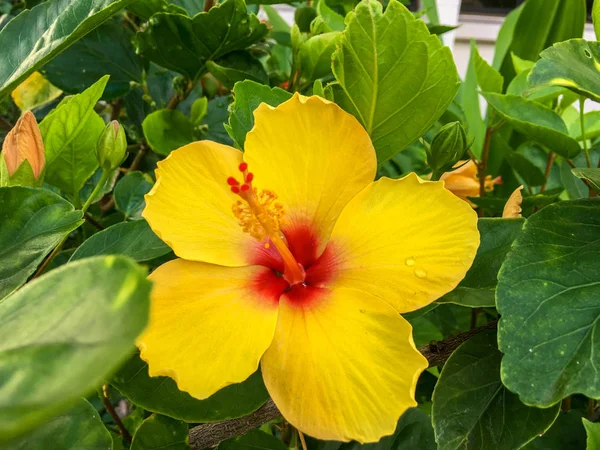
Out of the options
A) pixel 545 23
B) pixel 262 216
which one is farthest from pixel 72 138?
pixel 545 23

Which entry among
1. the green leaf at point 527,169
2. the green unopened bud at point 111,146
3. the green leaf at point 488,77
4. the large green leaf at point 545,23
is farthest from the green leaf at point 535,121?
the large green leaf at point 545,23

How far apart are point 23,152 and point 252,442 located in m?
0.35

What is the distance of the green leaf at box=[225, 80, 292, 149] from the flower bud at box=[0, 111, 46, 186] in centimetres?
18

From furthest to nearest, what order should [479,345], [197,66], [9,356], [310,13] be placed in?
[310,13] → [197,66] → [479,345] → [9,356]

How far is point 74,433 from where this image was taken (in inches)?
15.3

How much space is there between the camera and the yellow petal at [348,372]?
369mm

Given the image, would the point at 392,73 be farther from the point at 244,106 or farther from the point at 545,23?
the point at 545,23

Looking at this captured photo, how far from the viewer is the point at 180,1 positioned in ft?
2.76

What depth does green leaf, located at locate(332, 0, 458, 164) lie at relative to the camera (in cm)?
45

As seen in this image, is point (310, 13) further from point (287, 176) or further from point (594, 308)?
point (594, 308)

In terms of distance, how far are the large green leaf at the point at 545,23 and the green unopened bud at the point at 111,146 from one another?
3.33 feet

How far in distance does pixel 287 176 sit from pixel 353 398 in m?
0.18

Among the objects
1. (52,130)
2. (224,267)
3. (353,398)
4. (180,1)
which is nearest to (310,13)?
(180,1)

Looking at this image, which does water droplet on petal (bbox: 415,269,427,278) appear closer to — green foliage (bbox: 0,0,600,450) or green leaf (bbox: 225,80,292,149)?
green foliage (bbox: 0,0,600,450)
